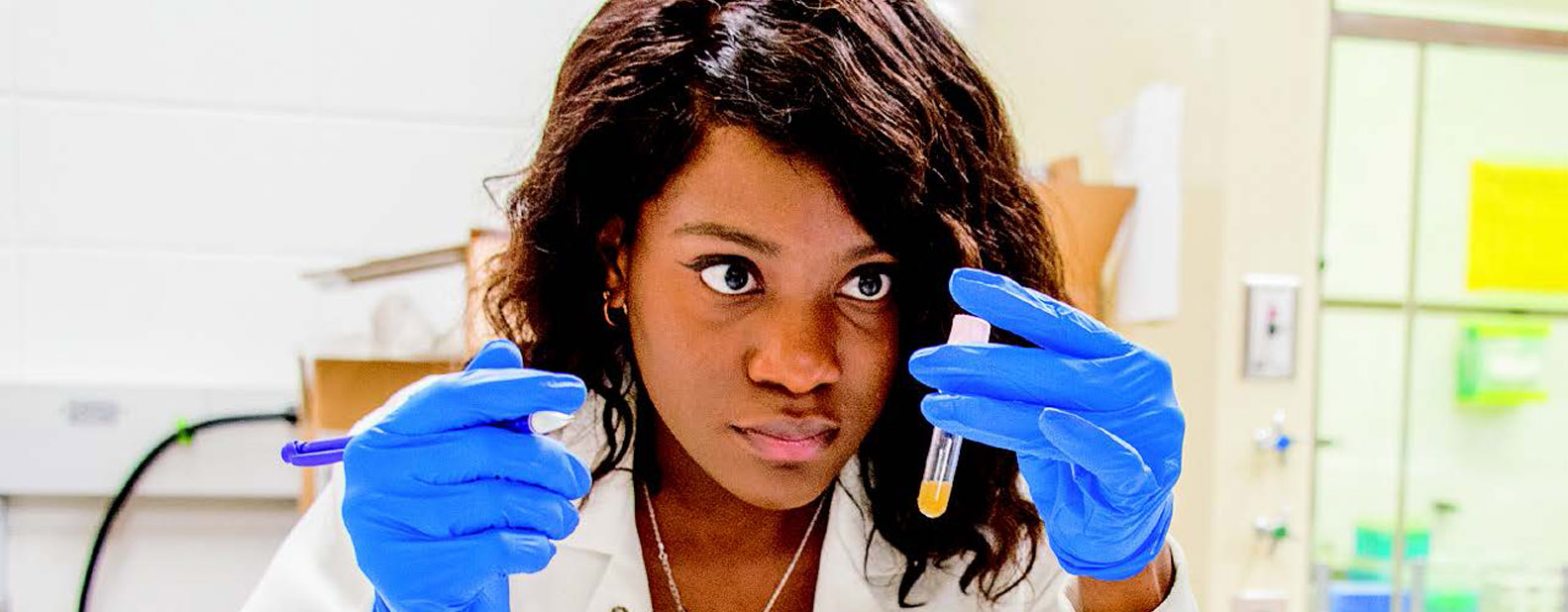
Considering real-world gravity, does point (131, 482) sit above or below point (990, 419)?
below

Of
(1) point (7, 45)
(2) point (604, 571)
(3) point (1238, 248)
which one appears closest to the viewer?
(2) point (604, 571)

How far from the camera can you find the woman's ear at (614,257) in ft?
3.03

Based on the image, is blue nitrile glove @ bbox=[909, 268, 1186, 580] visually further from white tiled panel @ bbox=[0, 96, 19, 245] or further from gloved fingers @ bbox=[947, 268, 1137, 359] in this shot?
white tiled panel @ bbox=[0, 96, 19, 245]

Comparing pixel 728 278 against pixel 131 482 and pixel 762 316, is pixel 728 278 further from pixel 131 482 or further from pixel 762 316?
pixel 131 482

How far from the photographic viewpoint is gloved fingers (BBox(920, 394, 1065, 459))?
73cm

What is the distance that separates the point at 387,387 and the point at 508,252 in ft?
1.90

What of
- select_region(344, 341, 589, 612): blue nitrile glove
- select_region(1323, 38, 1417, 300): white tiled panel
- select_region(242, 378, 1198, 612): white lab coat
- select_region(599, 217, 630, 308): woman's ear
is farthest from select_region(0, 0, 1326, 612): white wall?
select_region(344, 341, 589, 612): blue nitrile glove

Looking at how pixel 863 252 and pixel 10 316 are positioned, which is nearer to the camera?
pixel 863 252

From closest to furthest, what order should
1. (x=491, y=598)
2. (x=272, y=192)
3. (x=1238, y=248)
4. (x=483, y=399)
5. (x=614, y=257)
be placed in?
1. (x=483, y=399)
2. (x=491, y=598)
3. (x=614, y=257)
4. (x=1238, y=248)
5. (x=272, y=192)

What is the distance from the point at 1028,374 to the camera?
2.39ft

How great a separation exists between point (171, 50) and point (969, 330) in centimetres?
180

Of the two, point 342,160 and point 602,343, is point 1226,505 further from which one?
point 342,160

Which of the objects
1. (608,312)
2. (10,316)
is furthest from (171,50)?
(608,312)

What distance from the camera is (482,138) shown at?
2078mm
